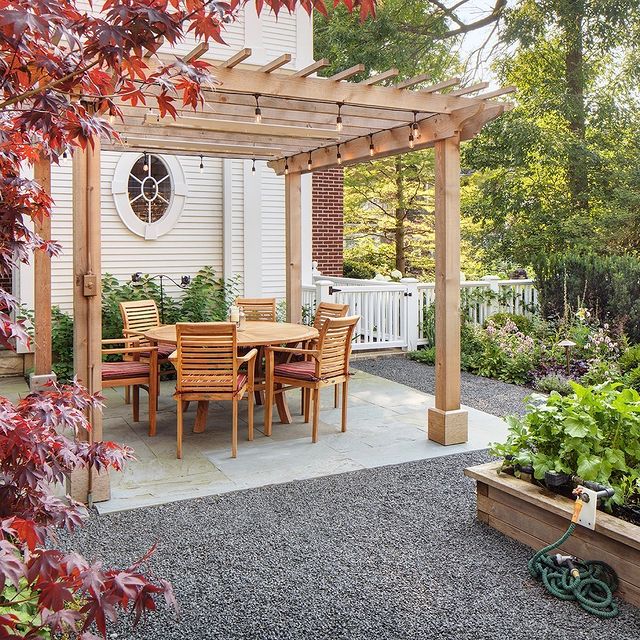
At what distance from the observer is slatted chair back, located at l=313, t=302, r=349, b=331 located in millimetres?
7332

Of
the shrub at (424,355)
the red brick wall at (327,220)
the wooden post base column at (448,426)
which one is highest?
the red brick wall at (327,220)

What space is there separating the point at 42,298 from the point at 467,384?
480cm

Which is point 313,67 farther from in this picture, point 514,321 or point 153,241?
point 514,321

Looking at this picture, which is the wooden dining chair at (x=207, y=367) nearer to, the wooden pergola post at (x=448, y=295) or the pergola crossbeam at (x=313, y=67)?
the wooden pergola post at (x=448, y=295)

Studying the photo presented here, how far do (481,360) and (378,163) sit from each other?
28.8ft

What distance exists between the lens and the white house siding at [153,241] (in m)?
8.54

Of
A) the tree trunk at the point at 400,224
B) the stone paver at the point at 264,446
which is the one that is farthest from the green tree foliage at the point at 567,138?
the stone paver at the point at 264,446

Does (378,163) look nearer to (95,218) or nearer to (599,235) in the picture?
(599,235)

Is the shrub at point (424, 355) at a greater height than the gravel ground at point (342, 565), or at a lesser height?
greater

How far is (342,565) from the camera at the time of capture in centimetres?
346

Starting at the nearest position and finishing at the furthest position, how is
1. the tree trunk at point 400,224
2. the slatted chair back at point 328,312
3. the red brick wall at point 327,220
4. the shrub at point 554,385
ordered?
the slatted chair back at point 328,312 < the shrub at point 554,385 < the red brick wall at point 327,220 < the tree trunk at point 400,224

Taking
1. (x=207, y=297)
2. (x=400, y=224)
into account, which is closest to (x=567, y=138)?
(x=400, y=224)

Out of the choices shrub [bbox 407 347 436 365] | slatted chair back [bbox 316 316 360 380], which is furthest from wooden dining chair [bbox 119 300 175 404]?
shrub [bbox 407 347 436 365]

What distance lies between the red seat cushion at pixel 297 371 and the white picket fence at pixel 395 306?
3505 millimetres
